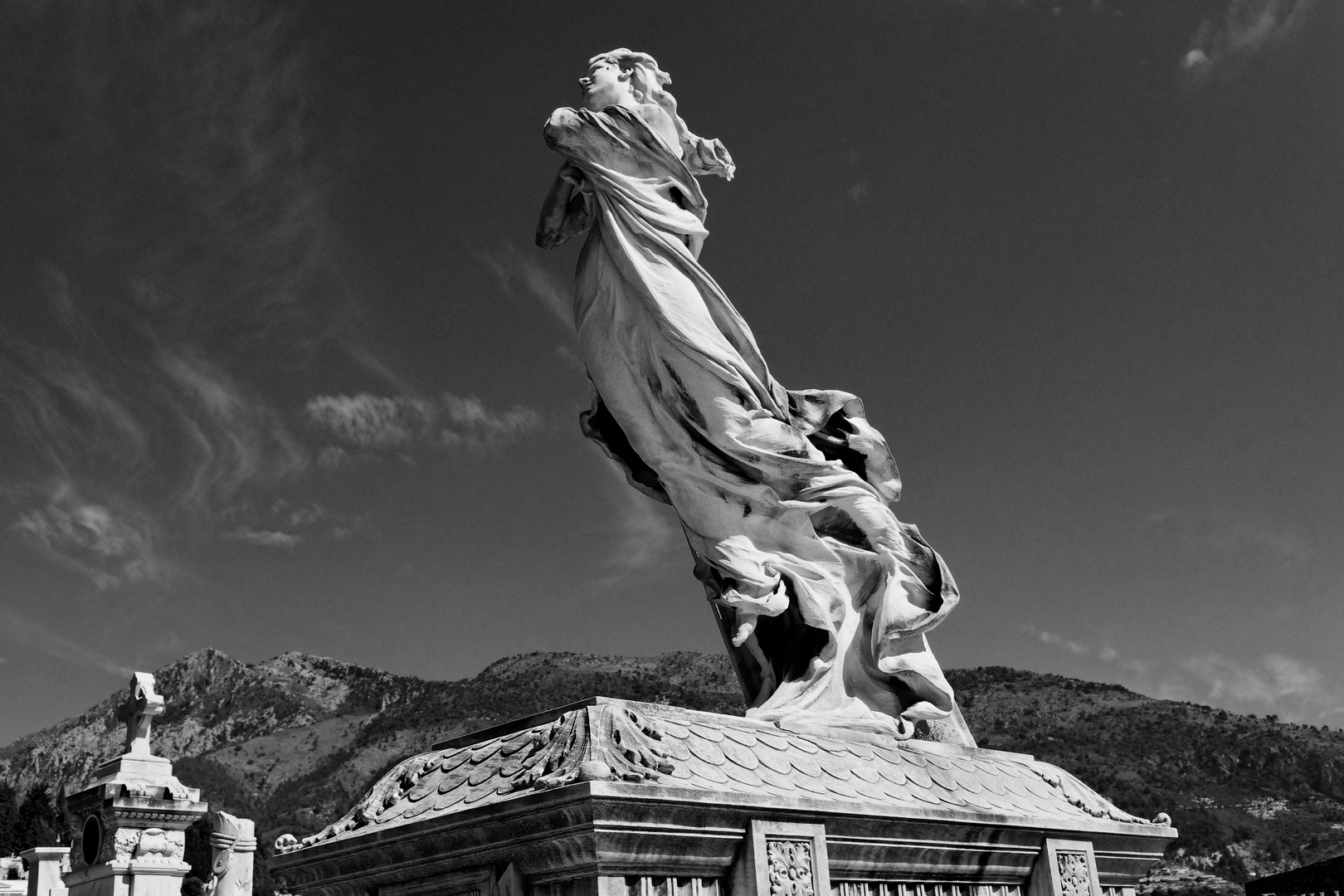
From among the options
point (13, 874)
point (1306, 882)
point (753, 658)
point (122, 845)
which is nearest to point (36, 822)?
point (13, 874)

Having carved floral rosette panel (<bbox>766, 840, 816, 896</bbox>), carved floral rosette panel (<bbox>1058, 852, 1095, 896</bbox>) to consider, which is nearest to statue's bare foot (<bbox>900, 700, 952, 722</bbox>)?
carved floral rosette panel (<bbox>1058, 852, 1095, 896</bbox>)

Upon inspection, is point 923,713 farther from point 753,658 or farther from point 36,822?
point 36,822

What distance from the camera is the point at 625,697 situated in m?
34.7

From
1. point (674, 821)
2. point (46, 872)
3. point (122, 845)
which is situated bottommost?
point (674, 821)

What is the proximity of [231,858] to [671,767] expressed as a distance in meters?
12.0

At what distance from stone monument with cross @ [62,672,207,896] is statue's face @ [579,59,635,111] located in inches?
364

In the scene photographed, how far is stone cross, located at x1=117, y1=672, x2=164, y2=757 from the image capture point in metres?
13.5

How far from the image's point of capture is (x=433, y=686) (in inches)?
4338

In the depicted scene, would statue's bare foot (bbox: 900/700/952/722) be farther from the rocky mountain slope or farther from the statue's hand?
the rocky mountain slope

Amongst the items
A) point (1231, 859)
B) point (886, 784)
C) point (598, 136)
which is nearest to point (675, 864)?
point (886, 784)

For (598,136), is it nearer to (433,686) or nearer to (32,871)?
(32,871)

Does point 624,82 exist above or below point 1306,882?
above

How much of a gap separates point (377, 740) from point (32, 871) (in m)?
86.0

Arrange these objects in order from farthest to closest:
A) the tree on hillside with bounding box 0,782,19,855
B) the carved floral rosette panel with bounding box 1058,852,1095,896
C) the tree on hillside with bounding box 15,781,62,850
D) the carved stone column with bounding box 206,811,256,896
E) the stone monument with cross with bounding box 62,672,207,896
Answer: the tree on hillside with bounding box 15,781,62,850 < the tree on hillside with bounding box 0,782,19,855 < the carved stone column with bounding box 206,811,256,896 < the stone monument with cross with bounding box 62,672,207,896 < the carved floral rosette panel with bounding box 1058,852,1095,896
